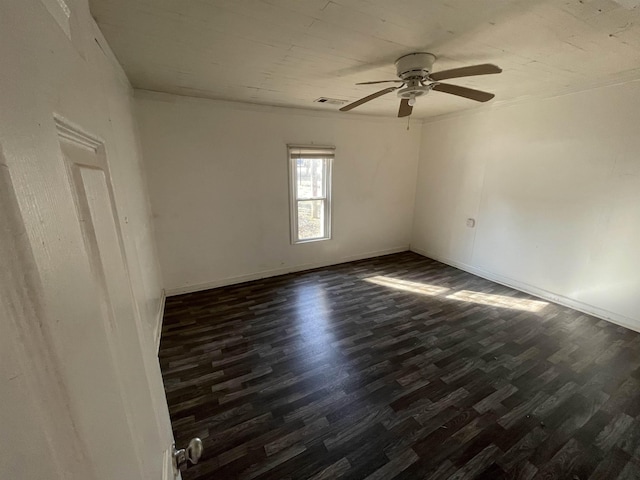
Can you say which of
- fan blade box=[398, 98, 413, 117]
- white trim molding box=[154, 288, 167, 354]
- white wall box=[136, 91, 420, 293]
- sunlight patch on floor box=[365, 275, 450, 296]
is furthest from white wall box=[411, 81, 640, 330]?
white trim molding box=[154, 288, 167, 354]

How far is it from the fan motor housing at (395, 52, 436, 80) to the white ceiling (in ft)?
0.17

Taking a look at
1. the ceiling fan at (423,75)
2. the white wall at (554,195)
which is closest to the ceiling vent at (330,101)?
the ceiling fan at (423,75)

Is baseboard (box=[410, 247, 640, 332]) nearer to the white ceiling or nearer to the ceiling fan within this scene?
the white ceiling

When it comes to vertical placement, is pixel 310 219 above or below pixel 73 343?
below

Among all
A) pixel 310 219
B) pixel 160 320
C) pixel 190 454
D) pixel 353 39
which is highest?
pixel 353 39

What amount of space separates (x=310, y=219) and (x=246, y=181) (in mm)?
1148

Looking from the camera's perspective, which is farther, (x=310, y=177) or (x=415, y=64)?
(x=310, y=177)

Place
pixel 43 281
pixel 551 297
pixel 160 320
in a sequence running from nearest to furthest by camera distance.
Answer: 1. pixel 43 281
2. pixel 160 320
3. pixel 551 297

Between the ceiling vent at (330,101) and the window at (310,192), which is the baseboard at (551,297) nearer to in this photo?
the window at (310,192)

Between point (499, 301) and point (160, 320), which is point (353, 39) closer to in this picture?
point (160, 320)

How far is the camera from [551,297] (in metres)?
3.18

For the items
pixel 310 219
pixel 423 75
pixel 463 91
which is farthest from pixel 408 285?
pixel 423 75

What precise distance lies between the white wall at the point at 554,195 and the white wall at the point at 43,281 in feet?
12.8

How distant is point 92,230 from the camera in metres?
0.43
